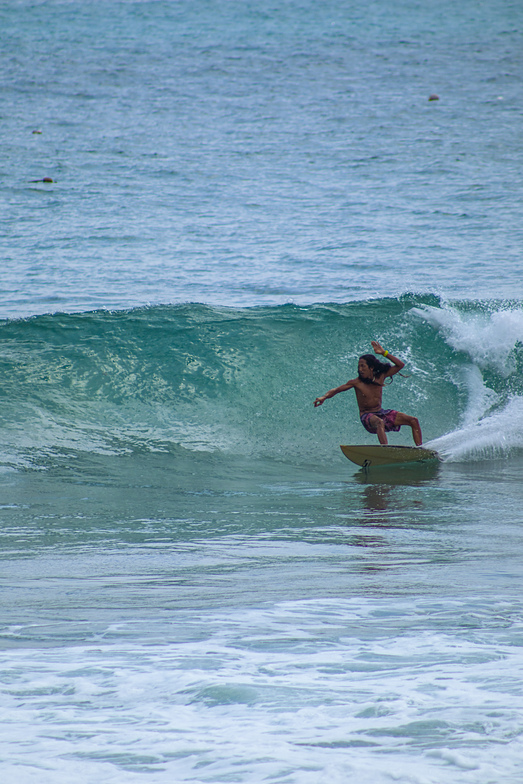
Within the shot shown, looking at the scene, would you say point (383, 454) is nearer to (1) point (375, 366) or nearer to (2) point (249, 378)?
(1) point (375, 366)

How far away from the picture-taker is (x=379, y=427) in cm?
751

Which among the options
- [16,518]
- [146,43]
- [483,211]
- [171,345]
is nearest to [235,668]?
[16,518]

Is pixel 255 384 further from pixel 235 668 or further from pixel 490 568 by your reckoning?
pixel 235 668

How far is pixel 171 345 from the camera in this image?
10.8m

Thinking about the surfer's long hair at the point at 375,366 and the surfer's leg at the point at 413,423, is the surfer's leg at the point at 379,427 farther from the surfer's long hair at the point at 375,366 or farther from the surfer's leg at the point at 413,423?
the surfer's long hair at the point at 375,366

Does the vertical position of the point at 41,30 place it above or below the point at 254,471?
above

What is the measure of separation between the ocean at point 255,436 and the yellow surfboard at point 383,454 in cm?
18

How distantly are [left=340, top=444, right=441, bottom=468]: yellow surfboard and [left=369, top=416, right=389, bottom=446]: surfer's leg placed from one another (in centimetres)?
12

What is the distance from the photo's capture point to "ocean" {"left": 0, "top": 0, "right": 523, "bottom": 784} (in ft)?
7.93

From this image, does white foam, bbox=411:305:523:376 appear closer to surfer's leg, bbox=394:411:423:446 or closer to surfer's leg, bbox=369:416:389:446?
surfer's leg, bbox=394:411:423:446

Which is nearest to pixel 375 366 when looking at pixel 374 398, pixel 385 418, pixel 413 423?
pixel 374 398

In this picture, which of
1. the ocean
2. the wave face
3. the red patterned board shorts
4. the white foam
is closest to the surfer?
the red patterned board shorts

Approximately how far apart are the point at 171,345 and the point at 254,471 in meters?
3.70

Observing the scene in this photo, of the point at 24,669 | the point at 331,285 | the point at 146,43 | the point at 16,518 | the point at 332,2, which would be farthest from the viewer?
the point at 332,2
